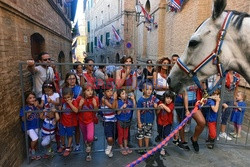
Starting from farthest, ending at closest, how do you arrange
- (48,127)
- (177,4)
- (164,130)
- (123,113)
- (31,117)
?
(177,4)
(164,130)
(123,113)
(48,127)
(31,117)

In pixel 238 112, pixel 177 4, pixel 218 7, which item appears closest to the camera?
pixel 218 7

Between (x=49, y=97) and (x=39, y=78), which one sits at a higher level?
(x=39, y=78)

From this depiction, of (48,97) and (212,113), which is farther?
(212,113)

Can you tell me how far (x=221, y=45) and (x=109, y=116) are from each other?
240cm

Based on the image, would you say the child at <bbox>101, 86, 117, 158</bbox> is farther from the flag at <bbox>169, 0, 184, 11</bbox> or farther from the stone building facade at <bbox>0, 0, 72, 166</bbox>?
the flag at <bbox>169, 0, 184, 11</bbox>

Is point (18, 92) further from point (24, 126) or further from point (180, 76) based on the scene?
point (180, 76)

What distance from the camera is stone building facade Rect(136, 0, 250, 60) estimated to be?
7.80 meters

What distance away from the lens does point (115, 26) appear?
24.4 metres

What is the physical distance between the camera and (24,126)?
3484 mm

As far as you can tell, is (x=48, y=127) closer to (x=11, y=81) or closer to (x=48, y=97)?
(x=48, y=97)

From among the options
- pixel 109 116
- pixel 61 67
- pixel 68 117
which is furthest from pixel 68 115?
pixel 61 67

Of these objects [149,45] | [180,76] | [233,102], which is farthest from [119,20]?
[180,76]

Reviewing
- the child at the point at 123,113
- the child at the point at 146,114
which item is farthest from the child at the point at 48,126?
the child at the point at 146,114

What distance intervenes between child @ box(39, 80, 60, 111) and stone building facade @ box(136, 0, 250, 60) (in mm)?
5230
